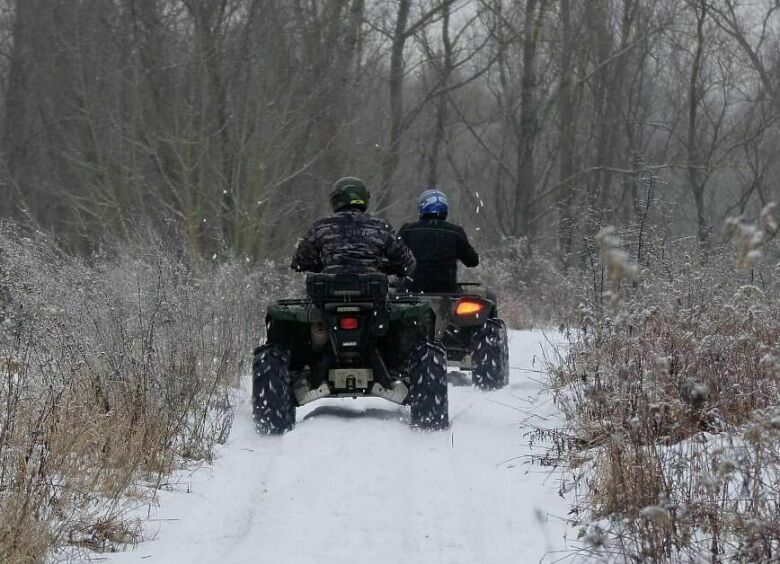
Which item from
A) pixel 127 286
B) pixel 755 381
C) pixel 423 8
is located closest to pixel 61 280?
pixel 127 286

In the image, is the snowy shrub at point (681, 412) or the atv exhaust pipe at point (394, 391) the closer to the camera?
the snowy shrub at point (681, 412)

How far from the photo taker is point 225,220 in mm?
17812

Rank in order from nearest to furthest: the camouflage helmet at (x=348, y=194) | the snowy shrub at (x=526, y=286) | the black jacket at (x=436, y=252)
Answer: the camouflage helmet at (x=348, y=194) → the black jacket at (x=436, y=252) → the snowy shrub at (x=526, y=286)

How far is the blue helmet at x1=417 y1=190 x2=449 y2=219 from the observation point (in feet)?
35.7

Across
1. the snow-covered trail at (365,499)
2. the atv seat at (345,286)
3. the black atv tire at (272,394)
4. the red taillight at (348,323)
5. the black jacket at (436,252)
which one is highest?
the black jacket at (436,252)

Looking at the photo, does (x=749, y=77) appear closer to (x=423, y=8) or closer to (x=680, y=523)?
(x=423, y=8)

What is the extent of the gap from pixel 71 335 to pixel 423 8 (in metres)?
20.8

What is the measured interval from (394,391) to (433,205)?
3.52m

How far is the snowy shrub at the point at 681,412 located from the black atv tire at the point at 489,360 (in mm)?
1461

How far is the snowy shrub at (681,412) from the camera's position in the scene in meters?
3.96

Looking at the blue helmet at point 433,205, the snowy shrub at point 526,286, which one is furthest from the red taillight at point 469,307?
the snowy shrub at point 526,286

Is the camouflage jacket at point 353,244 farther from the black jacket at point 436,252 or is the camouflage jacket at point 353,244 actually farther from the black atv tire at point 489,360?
the black jacket at point 436,252

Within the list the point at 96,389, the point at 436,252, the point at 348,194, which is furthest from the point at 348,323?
the point at 436,252

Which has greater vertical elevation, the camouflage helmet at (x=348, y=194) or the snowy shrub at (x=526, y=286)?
the camouflage helmet at (x=348, y=194)
